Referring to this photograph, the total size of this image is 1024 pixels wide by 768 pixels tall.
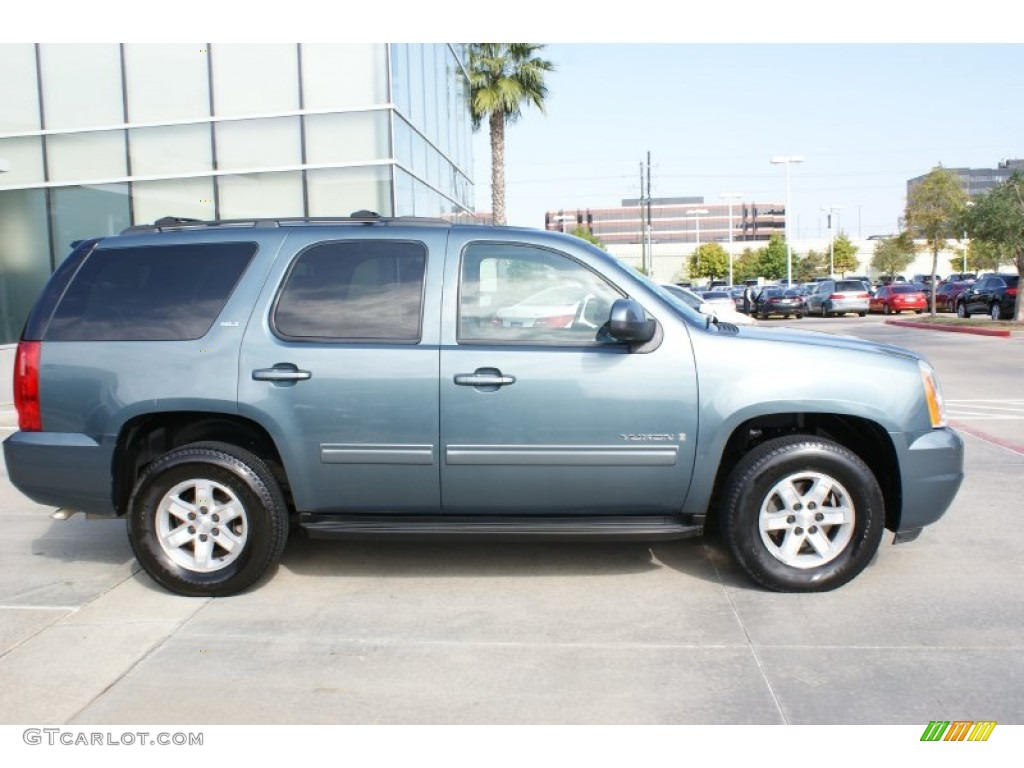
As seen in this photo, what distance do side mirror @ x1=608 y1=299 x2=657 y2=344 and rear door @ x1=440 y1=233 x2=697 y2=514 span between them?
11 centimetres

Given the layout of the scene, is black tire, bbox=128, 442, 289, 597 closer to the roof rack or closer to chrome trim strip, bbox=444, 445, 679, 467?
chrome trim strip, bbox=444, 445, 679, 467

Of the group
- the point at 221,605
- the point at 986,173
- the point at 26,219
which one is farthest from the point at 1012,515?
the point at 986,173

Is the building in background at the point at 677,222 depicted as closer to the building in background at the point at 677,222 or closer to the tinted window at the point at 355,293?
the building in background at the point at 677,222

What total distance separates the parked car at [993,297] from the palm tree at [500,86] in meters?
16.9

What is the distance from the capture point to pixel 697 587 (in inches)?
A: 194

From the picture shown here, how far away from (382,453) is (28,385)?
188 cm

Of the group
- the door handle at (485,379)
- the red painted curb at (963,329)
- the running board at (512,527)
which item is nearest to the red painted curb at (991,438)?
the running board at (512,527)

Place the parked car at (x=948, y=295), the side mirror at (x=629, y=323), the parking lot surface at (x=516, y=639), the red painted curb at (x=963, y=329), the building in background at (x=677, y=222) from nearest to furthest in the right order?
the parking lot surface at (x=516, y=639), the side mirror at (x=629, y=323), the red painted curb at (x=963, y=329), the parked car at (x=948, y=295), the building in background at (x=677, y=222)

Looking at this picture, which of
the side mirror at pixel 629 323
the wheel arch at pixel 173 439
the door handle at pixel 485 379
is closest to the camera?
the side mirror at pixel 629 323

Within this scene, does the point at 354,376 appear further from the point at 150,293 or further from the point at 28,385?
the point at 28,385

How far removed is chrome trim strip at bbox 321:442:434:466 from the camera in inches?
185

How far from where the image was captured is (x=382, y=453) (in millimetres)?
4703

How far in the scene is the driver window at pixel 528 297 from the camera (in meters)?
4.77

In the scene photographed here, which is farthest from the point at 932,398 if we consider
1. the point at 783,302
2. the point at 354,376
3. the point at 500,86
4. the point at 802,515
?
the point at 783,302
